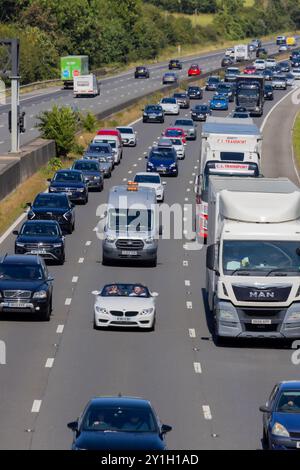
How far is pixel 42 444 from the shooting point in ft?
74.0

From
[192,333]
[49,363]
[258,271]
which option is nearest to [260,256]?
[258,271]

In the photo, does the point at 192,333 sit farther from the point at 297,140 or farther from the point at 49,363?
the point at 297,140

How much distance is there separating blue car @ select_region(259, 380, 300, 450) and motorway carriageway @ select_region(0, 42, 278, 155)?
169 ft

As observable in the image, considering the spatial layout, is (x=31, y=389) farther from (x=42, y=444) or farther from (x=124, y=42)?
(x=124, y=42)

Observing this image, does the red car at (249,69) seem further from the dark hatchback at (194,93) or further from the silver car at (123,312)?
the silver car at (123,312)

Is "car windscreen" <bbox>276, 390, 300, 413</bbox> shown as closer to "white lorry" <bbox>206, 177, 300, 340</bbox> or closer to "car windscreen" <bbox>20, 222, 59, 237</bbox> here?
"white lorry" <bbox>206, 177, 300, 340</bbox>

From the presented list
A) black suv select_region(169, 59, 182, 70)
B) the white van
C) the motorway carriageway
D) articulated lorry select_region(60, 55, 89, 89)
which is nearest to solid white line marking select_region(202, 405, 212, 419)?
the motorway carriageway

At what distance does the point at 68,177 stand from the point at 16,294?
82.2 ft

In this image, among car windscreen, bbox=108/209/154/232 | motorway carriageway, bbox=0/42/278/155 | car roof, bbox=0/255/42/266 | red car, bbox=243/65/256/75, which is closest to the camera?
car roof, bbox=0/255/42/266

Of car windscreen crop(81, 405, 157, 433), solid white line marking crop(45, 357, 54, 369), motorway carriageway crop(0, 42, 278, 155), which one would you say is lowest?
motorway carriageway crop(0, 42, 278, 155)

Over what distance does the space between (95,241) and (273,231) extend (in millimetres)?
18373

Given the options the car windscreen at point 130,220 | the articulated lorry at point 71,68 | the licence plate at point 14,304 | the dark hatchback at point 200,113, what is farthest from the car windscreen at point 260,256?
the articulated lorry at point 71,68

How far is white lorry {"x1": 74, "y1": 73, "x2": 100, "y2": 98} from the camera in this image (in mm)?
120125

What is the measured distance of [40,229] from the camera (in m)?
43.8
